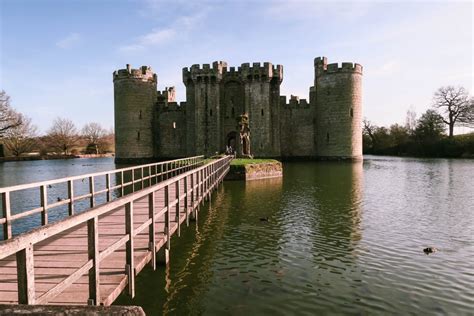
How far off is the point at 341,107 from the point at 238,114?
11582 millimetres

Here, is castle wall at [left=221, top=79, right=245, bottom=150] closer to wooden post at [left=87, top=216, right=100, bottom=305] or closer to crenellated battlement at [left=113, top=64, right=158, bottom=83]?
crenellated battlement at [left=113, top=64, right=158, bottom=83]

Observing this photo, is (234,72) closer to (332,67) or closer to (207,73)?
(207,73)

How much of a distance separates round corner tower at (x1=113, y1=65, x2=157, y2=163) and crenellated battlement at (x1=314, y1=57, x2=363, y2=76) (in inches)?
762

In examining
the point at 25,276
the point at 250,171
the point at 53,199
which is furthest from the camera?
the point at 250,171

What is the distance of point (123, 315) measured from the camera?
1812 millimetres

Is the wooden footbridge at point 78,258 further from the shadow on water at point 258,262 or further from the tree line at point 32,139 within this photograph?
the tree line at point 32,139

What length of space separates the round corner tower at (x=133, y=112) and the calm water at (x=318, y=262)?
33.4m

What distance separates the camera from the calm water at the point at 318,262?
579 cm

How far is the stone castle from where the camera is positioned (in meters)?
43.2

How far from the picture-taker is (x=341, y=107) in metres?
43.0

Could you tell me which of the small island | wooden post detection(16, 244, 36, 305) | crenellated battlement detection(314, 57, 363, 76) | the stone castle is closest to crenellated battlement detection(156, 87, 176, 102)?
the stone castle

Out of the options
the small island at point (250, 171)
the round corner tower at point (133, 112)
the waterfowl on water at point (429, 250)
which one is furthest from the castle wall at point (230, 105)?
the waterfowl on water at point (429, 250)

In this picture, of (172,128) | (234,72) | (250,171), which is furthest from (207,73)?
(250,171)

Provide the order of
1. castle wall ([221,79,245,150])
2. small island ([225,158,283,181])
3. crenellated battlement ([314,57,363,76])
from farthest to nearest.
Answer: castle wall ([221,79,245,150])
crenellated battlement ([314,57,363,76])
small island ([225,158,283,181])
